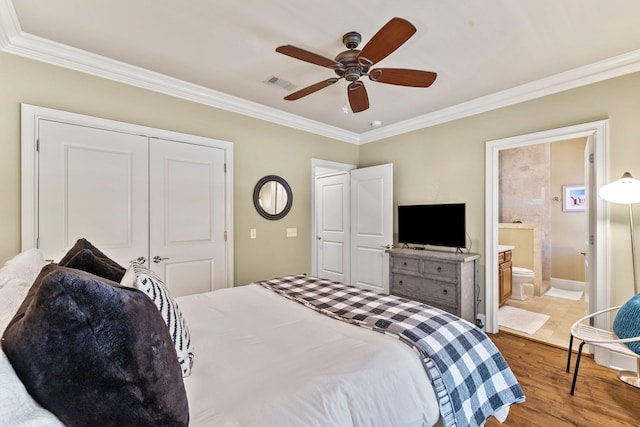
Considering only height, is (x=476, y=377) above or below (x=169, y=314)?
below

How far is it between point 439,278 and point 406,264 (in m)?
0.43

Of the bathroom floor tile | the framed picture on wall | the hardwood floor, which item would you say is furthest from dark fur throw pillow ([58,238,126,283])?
the framed picture on wall

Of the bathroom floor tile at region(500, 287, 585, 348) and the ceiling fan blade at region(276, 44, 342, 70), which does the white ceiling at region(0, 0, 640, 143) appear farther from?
the bathroom floor tile at region(500, 287, 585, 348)

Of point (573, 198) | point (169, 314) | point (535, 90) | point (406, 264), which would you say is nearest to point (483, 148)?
point (535, 90)

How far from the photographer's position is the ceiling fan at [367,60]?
162 cm

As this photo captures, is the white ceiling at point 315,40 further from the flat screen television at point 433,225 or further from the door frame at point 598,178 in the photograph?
the flat screen television at point 433,225

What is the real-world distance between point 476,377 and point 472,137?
2839 mm

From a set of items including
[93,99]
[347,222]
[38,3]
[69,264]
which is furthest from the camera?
[347,222]

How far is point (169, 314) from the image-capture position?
1146mm

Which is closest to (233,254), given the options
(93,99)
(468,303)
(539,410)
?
(93,99)

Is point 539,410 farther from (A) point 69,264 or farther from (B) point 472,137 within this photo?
(A) point 69,264

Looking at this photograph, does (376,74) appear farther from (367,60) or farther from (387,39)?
(387,39)

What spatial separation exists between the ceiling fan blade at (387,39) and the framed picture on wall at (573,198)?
472 centimetres

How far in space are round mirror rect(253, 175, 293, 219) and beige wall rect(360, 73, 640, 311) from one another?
1.56 m
